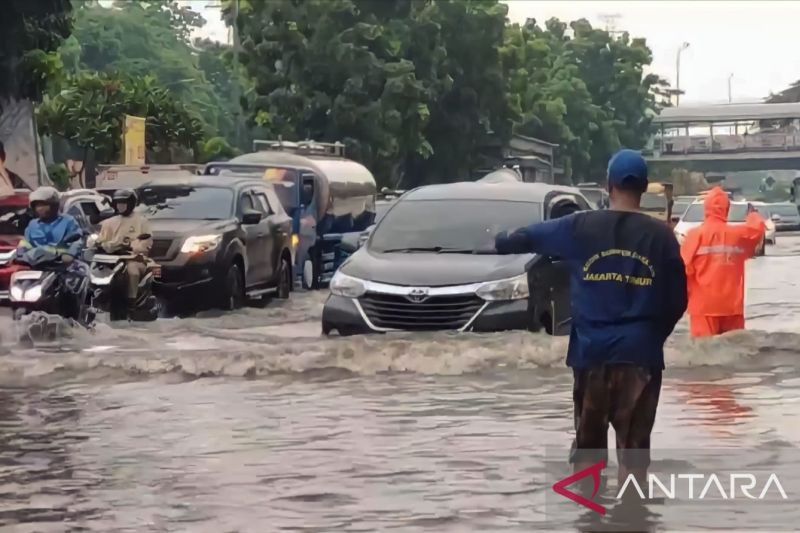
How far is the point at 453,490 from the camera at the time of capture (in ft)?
29.2

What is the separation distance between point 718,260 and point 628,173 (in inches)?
341

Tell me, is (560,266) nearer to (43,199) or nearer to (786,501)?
(43,199)

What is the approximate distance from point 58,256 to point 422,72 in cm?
4501

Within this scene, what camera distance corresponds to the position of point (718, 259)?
52.2 ft

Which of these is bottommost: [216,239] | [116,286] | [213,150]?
[116,286]

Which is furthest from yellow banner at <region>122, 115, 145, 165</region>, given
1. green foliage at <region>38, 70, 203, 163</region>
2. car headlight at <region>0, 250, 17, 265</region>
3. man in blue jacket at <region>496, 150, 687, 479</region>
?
man in blue jacket at <region>496, 150, 687, 479</region>

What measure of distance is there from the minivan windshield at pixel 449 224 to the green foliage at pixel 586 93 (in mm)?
67495

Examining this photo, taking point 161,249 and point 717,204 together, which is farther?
point 161,249

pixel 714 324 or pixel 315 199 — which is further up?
pixel 315 199

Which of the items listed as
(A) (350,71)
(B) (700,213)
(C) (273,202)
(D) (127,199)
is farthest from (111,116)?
(D) (127,199)

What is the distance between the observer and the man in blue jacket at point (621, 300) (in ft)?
24.3

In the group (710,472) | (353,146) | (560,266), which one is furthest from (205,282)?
(353,146)

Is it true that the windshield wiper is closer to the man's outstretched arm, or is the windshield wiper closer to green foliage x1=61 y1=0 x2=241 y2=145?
the man's outstretched arm

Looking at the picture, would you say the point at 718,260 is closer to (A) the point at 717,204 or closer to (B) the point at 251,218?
(A) the point at 717,204
